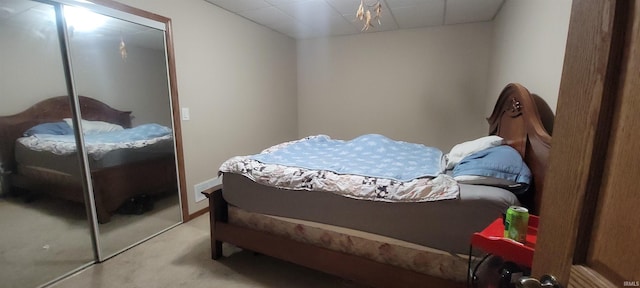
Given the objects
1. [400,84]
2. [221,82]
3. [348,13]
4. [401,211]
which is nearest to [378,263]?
[401,211]

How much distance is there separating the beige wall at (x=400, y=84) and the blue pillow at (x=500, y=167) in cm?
220

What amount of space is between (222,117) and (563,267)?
10.4 feet

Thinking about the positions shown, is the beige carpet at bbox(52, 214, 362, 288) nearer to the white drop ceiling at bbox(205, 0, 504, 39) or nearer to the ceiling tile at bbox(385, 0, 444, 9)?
the white drop ceiling at bbox(205, 0, 504, 39)

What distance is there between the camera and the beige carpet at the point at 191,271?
6.07 feet

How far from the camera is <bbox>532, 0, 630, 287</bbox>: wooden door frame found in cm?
44

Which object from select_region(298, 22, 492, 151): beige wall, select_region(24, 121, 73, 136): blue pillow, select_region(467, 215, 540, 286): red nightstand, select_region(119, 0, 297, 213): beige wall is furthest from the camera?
select_region(298, 22, 492, 151): beige wall

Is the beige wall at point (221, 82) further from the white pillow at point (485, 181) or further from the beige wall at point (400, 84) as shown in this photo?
the white pillow at point (485, 181)

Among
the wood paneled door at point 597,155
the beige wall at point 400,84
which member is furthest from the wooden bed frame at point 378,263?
the beige wall at point 400,84

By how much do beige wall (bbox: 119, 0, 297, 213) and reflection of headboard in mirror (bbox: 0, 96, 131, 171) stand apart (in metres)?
0.75

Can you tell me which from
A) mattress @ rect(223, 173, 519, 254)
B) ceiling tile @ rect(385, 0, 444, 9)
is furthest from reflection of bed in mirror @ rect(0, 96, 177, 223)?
ceiling tile @ rect(385, 0, 444, 9)

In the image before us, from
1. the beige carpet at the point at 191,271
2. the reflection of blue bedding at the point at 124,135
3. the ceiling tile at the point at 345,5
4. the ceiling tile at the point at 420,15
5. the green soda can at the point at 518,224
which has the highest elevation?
the ceiling tile at the point at 420,15

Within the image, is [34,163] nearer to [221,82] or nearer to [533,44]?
[221,82]

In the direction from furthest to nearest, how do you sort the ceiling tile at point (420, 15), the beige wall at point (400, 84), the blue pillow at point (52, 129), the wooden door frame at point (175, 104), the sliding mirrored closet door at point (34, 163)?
the beige wall at point (400, 84) → the ceiling tile at point (420, 15) → the wooden door frame at point (175, 104) → the blue pillow at point (52, 129) → the sliding mirrored closet door at point (34, 163)

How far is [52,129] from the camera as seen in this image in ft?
6.03
